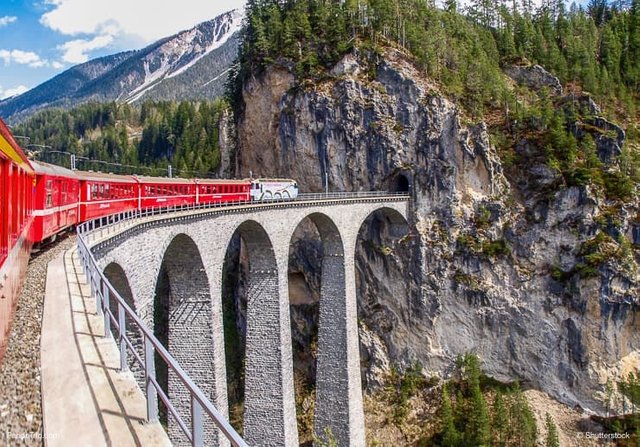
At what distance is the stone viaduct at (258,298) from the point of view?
49.6 feet

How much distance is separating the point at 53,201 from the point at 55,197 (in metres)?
0.26

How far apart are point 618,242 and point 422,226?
43.7 feet

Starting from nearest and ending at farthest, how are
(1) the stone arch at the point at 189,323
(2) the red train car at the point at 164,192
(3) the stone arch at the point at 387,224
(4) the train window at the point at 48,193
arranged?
1. (4) the train window at the point at 48,193
2. (1) the stone arch at the point at 189,323
3. (2) the red train car at the point at 164,192
4. (3) the stone arch at the point at 387,224

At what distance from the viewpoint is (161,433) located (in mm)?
3676

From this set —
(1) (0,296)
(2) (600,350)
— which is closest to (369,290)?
(2) (600,350)

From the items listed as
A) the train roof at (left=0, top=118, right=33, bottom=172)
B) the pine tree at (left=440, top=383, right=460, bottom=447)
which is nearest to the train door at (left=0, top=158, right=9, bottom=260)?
the train roof at (left=0, top=118, right=33, bottom=172)

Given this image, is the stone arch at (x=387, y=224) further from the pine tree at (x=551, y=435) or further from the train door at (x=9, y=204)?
the train door at (x=9, y=204)

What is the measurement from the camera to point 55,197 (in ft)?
41.6

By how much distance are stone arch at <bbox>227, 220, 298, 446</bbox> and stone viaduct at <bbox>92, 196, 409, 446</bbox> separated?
5 centimetres

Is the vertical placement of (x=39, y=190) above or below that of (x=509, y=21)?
below

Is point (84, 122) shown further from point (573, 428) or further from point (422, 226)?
point (573, 428)

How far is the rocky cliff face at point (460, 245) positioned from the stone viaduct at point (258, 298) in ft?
13.5

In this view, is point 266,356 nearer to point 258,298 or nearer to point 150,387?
point 258,298

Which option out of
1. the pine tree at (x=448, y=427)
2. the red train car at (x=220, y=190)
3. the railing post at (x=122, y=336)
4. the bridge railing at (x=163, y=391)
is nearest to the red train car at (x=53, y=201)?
the bridge railing at (x=163, y=391)
